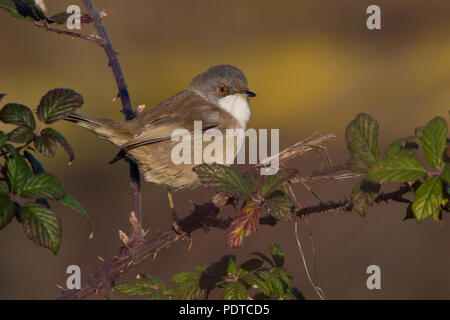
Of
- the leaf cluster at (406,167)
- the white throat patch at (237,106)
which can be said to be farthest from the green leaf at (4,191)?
the white throat patch at (237,106)

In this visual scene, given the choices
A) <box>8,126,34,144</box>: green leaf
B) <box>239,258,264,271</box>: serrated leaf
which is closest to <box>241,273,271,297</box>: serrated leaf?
<box>239,258,264,271</box>: serrated leaf

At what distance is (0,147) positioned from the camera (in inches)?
55.5

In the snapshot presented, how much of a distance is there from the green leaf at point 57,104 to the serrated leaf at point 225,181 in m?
0.42

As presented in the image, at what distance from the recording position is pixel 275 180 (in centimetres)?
144

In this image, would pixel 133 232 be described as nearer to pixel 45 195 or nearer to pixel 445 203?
pixel 45 195

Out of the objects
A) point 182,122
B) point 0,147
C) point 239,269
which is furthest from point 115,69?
point 182,122

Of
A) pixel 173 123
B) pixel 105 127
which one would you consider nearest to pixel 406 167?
pixel 173 123

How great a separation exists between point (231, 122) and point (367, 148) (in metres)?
2.41

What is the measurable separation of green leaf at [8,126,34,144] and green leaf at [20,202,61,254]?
0.22 meters

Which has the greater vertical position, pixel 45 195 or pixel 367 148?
pixel 367 148

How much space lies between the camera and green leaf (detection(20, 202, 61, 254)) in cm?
132

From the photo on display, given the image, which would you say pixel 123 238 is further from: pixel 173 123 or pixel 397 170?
pixel 173 123

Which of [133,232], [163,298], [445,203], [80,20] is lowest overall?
[163,298]

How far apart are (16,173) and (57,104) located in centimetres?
27
